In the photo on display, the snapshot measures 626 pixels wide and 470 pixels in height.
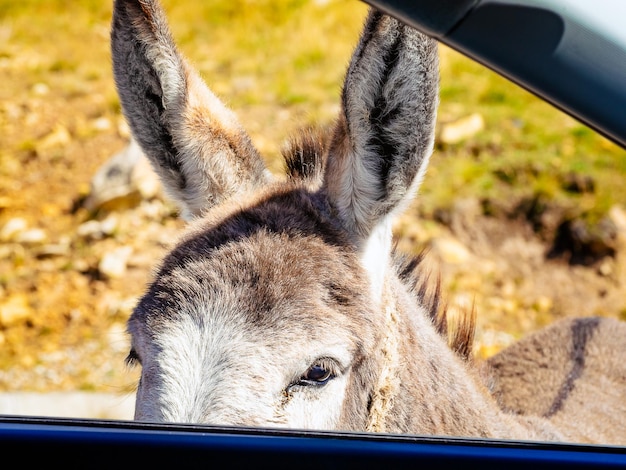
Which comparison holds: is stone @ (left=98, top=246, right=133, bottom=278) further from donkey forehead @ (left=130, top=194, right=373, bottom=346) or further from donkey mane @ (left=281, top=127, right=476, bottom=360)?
donkey forehead @ (left=130, top=194, right=373, bottom=346)

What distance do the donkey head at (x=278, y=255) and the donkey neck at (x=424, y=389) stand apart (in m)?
0.07

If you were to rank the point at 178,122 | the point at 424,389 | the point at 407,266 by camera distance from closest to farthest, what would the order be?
the point at 424,389
the point at 178,122
the point at 407,266

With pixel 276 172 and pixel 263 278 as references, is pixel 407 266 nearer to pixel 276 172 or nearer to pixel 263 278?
pixel 263 278

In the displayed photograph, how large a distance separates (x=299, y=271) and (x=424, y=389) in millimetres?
617

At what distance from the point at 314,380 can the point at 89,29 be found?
33.0 feet

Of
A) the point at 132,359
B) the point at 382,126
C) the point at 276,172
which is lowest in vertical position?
the point at 276,172

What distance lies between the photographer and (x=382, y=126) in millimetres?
2168

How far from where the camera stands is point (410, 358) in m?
2.38

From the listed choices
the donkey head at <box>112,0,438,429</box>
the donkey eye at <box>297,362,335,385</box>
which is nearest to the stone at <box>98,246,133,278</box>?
the donkey head at <box>112,0,438,429</box>

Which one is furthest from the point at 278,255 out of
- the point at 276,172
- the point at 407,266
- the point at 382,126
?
the point at 276,172

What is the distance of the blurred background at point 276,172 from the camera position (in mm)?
6195

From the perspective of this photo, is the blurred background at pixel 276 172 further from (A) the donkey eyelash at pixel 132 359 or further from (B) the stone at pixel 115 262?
(A) the donkey eyelash at pixel 132 359

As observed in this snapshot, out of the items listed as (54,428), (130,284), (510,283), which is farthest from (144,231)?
(54,428)

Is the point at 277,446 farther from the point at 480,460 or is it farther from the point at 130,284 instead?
the point at 130,284
